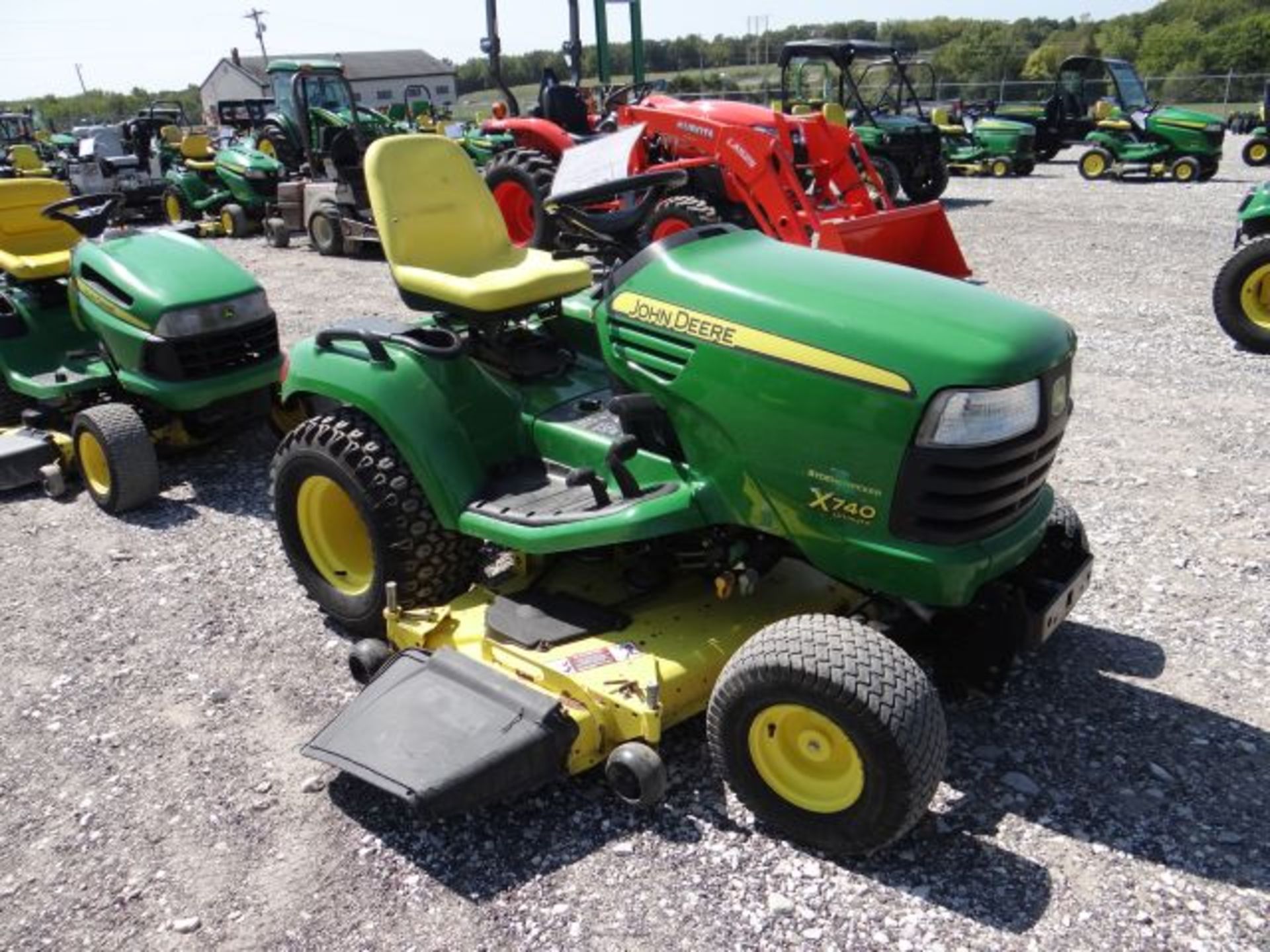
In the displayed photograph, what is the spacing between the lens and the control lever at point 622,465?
3.01 metres

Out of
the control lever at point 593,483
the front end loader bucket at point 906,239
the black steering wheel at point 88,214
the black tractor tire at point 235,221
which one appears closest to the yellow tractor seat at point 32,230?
the black steering wheel at point 88,214

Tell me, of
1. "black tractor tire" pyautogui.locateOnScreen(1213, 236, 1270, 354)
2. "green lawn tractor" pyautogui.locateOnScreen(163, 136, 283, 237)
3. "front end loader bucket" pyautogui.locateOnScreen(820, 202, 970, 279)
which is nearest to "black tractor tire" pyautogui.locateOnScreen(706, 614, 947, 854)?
"front end loader bucket" pyautogui.locateOnScreen(820, 202, 970, 279)

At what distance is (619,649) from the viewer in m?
2.98

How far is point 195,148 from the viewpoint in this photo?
15.3m

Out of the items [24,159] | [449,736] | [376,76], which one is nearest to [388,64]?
[376,76]

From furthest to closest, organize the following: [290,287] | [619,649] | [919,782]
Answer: [290,287]
[619,649]
[919,782]

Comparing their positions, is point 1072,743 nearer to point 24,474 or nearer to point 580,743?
point 580,743

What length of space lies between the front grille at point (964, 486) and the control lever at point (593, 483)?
90 centimetres

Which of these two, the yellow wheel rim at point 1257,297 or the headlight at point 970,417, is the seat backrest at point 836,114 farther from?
the headlight at point 970,417

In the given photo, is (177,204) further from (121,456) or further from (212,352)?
(121,456)

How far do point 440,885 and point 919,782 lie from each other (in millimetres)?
1203

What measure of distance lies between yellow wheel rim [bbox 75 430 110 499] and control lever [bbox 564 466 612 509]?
9.52 ft

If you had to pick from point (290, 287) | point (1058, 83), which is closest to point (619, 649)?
point (290, 287)

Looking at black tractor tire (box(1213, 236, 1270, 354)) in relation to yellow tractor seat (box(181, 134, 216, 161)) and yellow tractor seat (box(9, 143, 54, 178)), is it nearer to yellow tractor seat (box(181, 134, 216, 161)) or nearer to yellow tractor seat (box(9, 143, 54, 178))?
yellow tractor seat (box(181, 134, 216, 161))
